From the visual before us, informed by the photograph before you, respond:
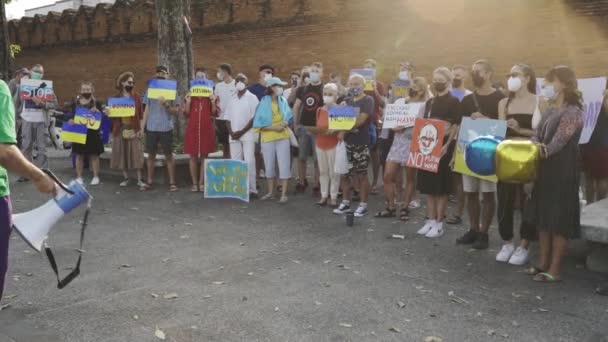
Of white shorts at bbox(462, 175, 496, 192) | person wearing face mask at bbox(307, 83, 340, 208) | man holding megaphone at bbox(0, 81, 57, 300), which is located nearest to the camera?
man holding megaphone at bbox(0, 81, 57, 300)

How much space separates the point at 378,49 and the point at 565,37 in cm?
515

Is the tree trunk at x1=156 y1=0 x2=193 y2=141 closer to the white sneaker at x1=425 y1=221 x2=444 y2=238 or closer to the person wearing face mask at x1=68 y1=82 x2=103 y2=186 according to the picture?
the person wearing face mask at x1=68 y1=82 x2=103 y2=186

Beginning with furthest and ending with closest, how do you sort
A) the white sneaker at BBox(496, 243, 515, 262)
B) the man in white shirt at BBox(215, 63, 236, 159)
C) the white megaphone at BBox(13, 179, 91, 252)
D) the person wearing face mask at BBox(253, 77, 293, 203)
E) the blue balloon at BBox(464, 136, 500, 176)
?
the man in white shirt at BBox(215, 63, 236, 159) → the person wearing face mask at BBox(253, 77, 293, 203) → the white sneaker at BBox(496, 243, 515, 262) → the blue balloon at BBox(464, 136, 500, 176) → the white megaphone at BBox(13, 179, 91, 252)

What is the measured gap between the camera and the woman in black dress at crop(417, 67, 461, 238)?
299 inches

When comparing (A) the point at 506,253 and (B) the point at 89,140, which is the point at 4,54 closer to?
(B) the point at 89,140

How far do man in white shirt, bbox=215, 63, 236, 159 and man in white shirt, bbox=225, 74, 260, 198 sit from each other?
0.60m

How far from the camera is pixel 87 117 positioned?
11.6 m

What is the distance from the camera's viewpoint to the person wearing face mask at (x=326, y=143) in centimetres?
933

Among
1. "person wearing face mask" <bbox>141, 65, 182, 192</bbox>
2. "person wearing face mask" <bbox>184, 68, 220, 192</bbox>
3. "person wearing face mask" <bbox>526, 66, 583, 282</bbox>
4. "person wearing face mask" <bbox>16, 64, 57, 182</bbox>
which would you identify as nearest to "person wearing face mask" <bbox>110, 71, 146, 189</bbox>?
"person wearing face mask" <bbox>141, 65, 182, 192</bbox>

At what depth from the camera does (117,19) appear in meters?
26.5

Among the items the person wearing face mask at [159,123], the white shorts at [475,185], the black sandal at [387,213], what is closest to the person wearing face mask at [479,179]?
the white shorts at [475,185]

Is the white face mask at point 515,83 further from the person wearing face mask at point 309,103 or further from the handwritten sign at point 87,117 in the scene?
the handwritten sign at point 87,117

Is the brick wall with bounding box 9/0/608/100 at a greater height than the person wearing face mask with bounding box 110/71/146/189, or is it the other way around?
the brick wall with bounding box 9/0/608/100

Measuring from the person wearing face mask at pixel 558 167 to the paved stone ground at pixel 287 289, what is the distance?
1.57 feet
